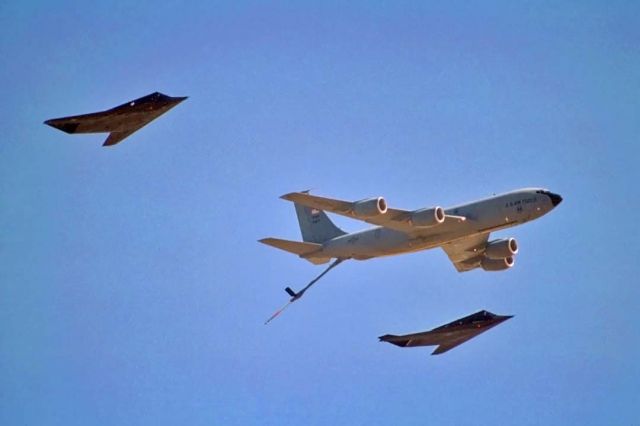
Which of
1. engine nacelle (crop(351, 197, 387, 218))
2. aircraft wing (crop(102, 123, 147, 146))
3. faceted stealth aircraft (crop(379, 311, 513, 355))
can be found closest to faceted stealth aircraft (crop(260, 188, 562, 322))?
engine nacelle (crop(351, 197, 387, 218))

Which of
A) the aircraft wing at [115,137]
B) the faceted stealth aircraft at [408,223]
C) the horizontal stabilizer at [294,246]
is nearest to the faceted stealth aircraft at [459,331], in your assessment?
the faceted stealth aircraft at [408,223]

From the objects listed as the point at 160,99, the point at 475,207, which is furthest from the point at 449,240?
the point at 160,99

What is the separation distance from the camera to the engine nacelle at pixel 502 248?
240 ft

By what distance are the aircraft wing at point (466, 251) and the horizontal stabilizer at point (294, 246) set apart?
8900mm

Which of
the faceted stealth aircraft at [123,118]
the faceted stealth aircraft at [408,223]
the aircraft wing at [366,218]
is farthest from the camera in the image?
the faceted stealth aircraft at [408,223]

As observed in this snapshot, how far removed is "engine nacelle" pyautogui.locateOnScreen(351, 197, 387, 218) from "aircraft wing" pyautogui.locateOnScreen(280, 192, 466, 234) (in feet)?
1.29

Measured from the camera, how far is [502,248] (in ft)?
240

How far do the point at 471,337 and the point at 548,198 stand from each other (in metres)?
9.31

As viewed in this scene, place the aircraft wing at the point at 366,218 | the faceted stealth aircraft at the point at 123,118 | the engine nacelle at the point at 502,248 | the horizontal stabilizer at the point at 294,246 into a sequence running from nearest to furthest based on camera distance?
the faceted stealth aircraft at the point at 123,118, the aircraft wing at the point at 366,218, the horizontal stabilizer at the point at 294,246, the engine nacelle at the point at 502,248

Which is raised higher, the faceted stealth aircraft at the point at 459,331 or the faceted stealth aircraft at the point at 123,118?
the faceted stealth aircraft at the point at 123,118

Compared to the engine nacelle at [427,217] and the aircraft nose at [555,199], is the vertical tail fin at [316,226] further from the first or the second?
the aircraft nose at [555,199]

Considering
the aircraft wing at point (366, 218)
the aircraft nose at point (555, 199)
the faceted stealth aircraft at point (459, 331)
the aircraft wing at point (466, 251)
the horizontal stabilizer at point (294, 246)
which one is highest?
the aircraft nose at point (555, 199)

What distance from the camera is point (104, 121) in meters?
54.3

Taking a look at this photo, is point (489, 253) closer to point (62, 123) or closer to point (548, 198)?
point (548, 198)
